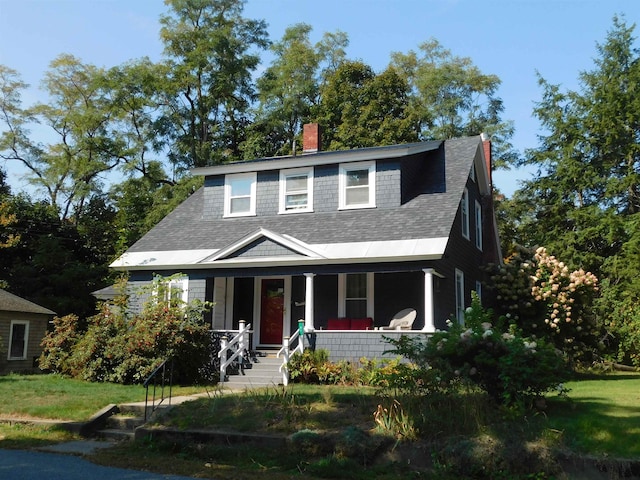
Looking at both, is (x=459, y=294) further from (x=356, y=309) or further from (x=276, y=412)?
(x=276, y=412)

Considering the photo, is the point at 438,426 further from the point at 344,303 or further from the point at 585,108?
the point at 585,108

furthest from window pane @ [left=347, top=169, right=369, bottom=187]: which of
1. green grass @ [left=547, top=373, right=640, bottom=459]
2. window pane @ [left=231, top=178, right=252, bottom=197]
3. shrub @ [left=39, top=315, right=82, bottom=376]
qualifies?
green grass @ [left=547, top=373, right=640, bottom=459]

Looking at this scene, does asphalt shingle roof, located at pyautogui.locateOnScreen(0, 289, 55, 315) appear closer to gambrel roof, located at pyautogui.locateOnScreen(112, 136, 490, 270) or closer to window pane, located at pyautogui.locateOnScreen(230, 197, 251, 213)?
gambrel roof, located at pyautogui.locateOnScreen(112, 136, 490, 270)

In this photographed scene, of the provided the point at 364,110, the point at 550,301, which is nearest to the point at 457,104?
the point at 364,110

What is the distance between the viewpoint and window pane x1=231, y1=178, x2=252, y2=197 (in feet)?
62.8

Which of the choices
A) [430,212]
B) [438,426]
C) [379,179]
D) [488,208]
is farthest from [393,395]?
[488,208]

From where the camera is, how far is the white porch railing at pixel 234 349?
48.9 ft

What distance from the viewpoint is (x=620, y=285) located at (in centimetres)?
2402

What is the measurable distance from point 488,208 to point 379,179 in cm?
674

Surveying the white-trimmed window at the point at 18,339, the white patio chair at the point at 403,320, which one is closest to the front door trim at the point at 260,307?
the white patio chair at the point at 403,320

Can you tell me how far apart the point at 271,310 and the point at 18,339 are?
39.3 feet

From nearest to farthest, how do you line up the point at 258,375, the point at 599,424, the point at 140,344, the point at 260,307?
the point at 599,424
the point at 140,344
the point at 258,375
the point at 260,307

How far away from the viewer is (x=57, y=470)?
739 cm

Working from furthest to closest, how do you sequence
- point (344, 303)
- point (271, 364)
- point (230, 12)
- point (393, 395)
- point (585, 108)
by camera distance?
point (230, 12) < point (585, 108) < point (344, 303) < point (271, 364) < point (393, 395)
